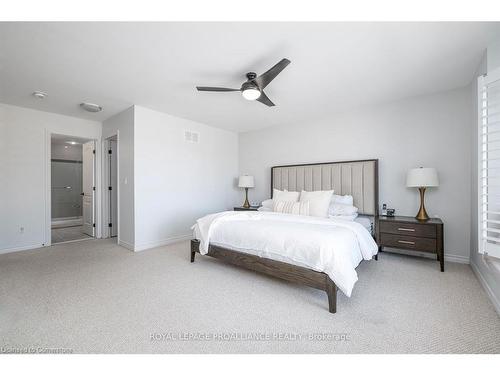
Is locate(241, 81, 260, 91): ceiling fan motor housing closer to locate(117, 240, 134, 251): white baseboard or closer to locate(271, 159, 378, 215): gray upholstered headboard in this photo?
locate(271, 159, 378, 215): gray upholstered headboard

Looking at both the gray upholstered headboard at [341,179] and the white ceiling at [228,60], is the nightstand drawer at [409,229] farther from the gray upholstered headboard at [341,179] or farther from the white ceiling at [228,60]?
the white ceiling at [228,60]

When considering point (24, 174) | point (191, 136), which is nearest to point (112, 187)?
point (24, 174)

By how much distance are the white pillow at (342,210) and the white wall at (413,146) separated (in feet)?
2.07

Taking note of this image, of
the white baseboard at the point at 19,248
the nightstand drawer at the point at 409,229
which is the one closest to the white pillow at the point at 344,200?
the nightstand drawer at the point at 409,229

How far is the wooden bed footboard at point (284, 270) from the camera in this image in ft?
6.45

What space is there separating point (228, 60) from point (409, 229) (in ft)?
10.5

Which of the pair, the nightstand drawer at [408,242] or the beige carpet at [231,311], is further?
the nightstand drawer at [408,242]

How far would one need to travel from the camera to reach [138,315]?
74.0 inches

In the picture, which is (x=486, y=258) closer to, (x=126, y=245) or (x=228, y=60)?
(x=228, y=60)

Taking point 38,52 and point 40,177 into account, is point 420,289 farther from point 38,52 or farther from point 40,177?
point 40,177

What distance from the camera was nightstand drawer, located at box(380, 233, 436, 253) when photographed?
2.88 metres

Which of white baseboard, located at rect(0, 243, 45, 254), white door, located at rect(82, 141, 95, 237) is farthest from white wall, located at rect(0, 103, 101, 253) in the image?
white door, located at rect(82, 141, 95, 237)

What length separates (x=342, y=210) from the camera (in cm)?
351
